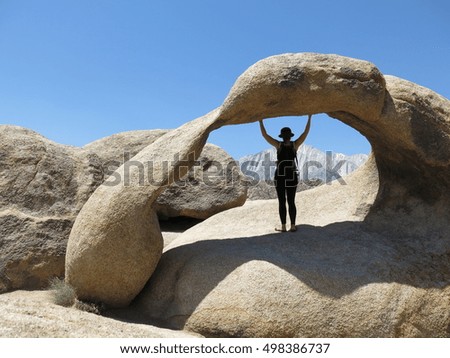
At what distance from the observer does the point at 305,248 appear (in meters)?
6.71

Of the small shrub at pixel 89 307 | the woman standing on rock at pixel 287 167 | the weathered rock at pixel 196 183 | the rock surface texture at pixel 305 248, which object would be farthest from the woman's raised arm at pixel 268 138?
the small shrub at pixel 89 307

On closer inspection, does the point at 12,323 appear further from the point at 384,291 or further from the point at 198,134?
the point at 384,291

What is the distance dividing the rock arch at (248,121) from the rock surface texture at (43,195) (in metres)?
1.22

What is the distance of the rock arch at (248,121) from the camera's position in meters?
6.28

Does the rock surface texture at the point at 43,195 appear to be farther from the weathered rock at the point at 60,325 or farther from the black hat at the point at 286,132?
the black hat at the point at 286,132

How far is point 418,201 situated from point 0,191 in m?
6.94

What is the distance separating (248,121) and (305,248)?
6.94 feet

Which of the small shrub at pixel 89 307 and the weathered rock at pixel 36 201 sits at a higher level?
the weathered rock at pixel 36 201

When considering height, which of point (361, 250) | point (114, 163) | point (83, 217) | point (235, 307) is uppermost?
point (114, 163)

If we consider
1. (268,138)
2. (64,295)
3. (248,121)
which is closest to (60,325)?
(64,295)

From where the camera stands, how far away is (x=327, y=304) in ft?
18.9

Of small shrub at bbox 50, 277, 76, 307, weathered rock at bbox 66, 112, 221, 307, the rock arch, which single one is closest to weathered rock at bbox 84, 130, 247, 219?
the rock arch

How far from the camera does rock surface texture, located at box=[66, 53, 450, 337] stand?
5762 millimetres

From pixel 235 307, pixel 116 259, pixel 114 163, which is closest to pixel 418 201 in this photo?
pixel 235 307
